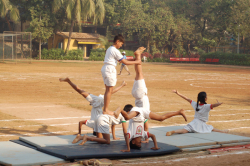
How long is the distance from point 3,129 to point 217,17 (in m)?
53.9

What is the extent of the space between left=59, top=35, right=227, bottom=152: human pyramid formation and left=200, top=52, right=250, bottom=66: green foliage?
140 feet

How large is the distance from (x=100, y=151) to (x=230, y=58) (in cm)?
4709

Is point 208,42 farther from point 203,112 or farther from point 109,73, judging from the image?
point 109,73

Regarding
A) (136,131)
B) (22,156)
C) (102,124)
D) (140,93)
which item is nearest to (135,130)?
(136,131)

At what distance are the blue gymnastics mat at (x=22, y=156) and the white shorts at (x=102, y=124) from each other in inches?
53.9

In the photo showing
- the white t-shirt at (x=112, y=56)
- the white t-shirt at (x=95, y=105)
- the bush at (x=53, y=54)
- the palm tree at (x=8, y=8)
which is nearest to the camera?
the white t-shirt at (x=112, y=56)

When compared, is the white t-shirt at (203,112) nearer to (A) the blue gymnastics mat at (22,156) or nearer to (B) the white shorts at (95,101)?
(B) the white shorts at (95,101)

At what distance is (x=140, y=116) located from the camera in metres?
7.13

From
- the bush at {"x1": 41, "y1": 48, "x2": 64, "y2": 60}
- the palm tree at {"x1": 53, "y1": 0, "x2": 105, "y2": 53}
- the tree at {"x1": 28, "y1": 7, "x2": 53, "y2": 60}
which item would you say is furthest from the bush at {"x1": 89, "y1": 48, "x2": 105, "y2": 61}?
the tree at {"x1": 28, "y1": 7, "x2": 53, "y2": 60}

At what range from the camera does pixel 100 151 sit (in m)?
6.76

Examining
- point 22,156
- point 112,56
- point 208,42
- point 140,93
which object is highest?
point 208,42

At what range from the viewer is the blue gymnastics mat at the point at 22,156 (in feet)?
19.6

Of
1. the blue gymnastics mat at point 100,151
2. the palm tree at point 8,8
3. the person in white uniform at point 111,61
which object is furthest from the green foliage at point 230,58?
the blue gymnastics mat at point 100,151

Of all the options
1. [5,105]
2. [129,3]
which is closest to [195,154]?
[5,105]
